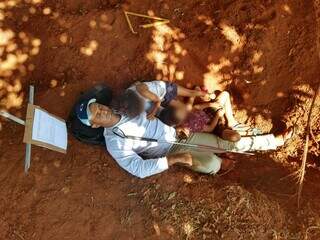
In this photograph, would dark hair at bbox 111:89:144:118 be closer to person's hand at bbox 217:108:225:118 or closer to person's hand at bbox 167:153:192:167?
person's hand at bbox 167:153:192:167

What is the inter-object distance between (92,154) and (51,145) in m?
0.80

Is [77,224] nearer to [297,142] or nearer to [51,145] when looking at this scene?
[51,145]

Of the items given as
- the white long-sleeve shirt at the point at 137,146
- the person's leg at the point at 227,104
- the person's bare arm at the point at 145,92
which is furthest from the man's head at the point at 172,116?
the person's leg at the point at 227,104

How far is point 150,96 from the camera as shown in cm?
403

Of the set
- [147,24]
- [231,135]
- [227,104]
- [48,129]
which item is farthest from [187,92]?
[48,129]

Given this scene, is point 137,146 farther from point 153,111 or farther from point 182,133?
point 182,133

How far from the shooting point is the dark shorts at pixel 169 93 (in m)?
4.30

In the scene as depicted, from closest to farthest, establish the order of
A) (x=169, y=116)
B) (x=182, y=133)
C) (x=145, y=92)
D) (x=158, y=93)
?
(x=145, y=92) → (x=158, y=93) → (x=169, y=116) → (x=182, y=133)

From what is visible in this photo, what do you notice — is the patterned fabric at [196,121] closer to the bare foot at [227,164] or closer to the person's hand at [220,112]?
the person's hand at [220,112]

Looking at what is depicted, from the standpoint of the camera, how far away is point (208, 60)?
4.86 meters

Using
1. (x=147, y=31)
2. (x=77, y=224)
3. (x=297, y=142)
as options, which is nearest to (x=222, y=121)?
(x=297, y=142)

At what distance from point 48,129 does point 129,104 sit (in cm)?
76

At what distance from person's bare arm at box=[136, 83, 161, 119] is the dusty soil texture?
416 mm

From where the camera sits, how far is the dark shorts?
14.1ft
